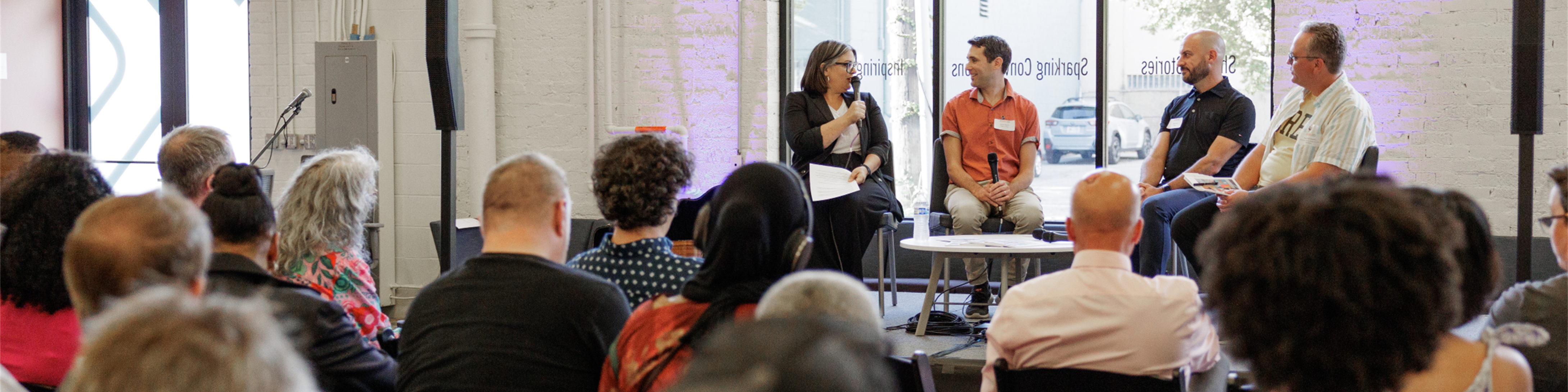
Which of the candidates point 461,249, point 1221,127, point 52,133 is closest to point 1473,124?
point 1221,127

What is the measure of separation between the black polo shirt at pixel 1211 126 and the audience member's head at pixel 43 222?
3.64 m

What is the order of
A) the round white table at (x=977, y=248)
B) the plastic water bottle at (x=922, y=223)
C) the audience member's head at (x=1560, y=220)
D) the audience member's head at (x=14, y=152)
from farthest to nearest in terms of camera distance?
the plastic water bottle at (x=922, y=223), the round white table at (x=977, y=248), the audience member's head at (x=14, y=152), the audience member's head at (x=1560, y=220)

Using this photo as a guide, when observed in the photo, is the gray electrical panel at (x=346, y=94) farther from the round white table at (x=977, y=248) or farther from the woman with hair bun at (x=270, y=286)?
the woman with hair bun at (x=270, y=286)

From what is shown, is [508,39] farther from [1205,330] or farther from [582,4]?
[1205,330]

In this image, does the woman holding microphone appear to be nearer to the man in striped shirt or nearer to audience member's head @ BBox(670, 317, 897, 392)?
the man in striped shirt

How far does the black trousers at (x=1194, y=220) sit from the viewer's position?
383 centimetres

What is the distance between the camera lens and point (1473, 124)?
4723mm

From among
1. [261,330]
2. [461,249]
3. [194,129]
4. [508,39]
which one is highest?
[508,39]

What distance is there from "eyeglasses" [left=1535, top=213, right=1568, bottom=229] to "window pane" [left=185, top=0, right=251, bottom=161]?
626cm

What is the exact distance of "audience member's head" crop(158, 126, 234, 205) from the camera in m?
2.79

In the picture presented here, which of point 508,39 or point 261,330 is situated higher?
point 508,39

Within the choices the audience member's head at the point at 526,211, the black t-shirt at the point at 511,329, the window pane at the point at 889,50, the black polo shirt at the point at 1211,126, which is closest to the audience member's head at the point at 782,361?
the black t-shirt at the point at 511,329

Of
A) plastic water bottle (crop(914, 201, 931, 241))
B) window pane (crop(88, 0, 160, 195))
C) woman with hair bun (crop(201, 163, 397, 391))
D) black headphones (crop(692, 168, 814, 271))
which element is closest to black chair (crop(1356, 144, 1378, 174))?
plastic water bottle (crop(914, 201, 931, 241))

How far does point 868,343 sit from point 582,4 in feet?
17.4
